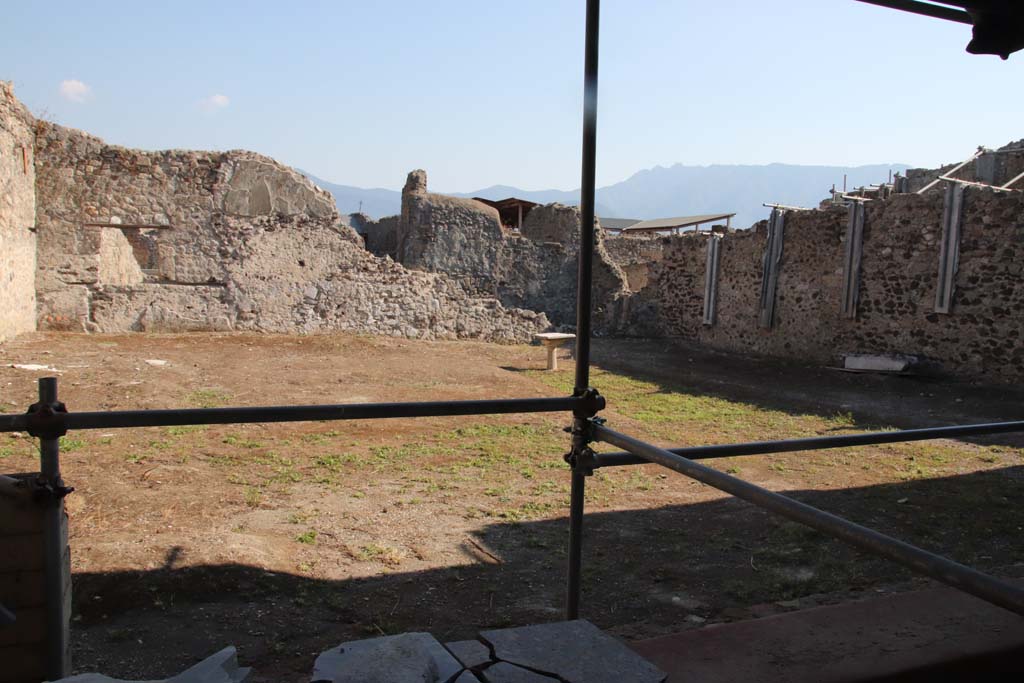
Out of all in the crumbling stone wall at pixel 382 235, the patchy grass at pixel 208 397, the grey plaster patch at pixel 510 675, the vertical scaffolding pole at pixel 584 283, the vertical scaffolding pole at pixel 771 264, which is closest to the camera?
the grey plaster patch at pixel 510 675

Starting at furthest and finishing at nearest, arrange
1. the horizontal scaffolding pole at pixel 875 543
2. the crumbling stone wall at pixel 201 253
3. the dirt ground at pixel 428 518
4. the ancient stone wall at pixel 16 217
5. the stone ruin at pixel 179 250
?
the crumbling stone wall at pixel 201 253 < the stone ruin at pixel 179 250 < the ancient stone wall at pixel 16 217 < the dirt ground at pixel 428 518 < the horizontal scaffolding pole at pixel 875 543

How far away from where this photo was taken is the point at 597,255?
17344mm

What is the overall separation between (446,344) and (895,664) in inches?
467

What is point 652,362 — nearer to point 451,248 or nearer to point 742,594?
point 451,248

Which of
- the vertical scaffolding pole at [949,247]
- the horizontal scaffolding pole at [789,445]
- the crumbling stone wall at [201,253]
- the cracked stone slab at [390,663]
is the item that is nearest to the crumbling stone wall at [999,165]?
the vertical scaffolding pole at [949,247]

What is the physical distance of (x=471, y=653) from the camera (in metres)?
1.63

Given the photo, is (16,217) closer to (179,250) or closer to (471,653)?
(179,250)

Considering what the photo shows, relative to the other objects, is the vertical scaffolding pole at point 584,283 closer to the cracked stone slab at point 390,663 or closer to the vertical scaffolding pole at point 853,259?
the cracked stone slab at point 390,663

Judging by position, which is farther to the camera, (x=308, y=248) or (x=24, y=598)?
(x=308, y=248)

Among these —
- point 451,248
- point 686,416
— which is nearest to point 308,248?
point 451,248

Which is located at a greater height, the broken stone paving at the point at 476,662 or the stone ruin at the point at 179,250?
the stone ruin at the point at 179,250

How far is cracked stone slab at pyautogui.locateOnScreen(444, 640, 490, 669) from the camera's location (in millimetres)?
1577

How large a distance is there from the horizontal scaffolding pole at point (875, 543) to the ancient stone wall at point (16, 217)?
10.4m

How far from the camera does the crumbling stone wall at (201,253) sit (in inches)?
435
